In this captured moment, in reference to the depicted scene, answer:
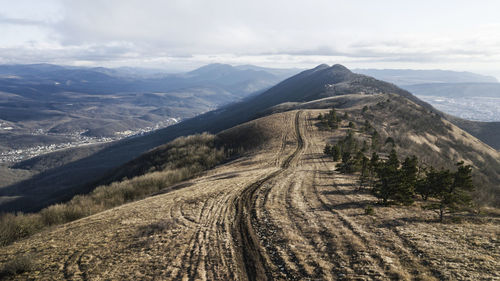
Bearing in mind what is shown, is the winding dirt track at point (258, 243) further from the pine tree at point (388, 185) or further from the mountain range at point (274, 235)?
the pine tree at point (388, 185)

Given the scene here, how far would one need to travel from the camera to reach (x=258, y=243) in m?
14.0

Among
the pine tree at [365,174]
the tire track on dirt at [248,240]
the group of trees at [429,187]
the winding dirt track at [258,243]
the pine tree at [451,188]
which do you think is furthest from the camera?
the pine tree at [365,174]

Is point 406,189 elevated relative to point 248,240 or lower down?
elevated

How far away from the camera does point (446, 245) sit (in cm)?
1196

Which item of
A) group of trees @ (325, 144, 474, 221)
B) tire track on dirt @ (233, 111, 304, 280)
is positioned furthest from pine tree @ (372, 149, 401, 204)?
tire track on dirt @ (233, 111, 304, 280)

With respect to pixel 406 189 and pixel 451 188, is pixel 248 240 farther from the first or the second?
pixel 451 188

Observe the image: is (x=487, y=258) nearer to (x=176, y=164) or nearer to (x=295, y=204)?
(x=295, y=204)

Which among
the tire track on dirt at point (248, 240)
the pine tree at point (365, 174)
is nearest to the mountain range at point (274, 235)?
the tire track on dirt at point (248, 240)

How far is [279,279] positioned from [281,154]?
3340cm

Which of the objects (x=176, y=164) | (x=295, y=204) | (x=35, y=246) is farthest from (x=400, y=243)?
(x=176, y=164)

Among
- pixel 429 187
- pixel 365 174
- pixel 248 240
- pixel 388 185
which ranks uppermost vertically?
pixel 388 185

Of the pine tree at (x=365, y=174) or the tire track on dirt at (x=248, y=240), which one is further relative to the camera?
the pine tree at (x=365, y=174)

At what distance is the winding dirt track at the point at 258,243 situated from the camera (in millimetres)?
10930

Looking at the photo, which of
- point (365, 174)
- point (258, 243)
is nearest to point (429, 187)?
point (365, 174)
